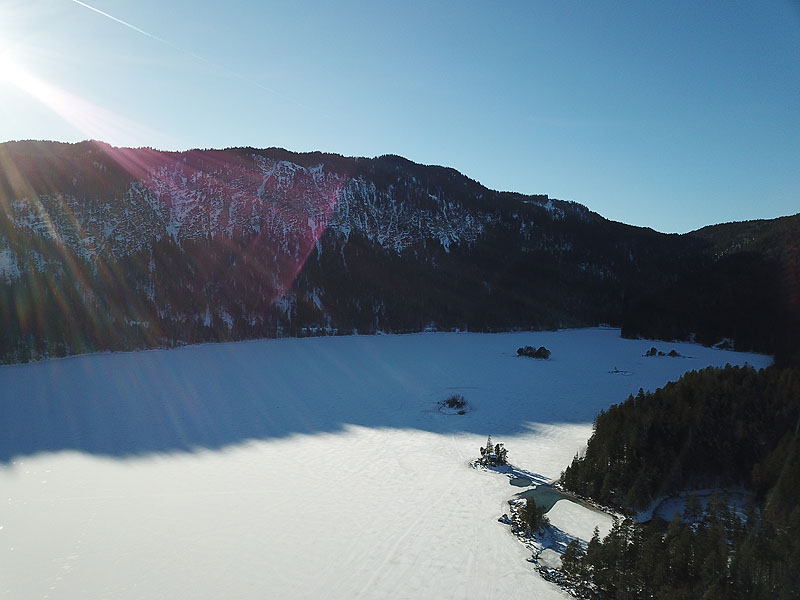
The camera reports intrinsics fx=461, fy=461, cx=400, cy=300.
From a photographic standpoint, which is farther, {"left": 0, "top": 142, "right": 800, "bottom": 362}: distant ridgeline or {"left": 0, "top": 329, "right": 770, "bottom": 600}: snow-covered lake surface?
{"left": 0, "top": 142, "right": 800, "bottom": 362}: distant ridgeline

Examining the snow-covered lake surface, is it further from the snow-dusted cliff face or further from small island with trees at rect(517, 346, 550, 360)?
the snow-dusted cliff face

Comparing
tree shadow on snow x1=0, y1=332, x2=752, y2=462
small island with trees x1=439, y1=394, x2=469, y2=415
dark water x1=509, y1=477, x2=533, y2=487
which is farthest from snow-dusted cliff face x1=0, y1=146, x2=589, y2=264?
dark water x1=509, y1=477, x2=533, y2=487

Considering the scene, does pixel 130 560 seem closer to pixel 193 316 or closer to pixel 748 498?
pixel 748 498

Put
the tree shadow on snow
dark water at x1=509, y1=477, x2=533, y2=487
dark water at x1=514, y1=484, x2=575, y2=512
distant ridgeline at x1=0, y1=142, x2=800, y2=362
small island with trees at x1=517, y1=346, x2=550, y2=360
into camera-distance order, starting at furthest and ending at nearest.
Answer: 1. distant ridgeline at x1=0, y1=142, x2=800, y2=362
2. small island with trees at x1=517, y1=346, x2=550, y2=360
3. the tree shadow on snow
4. dark water at x1=509, y1=477, x2=533, y2=487
5. dark water at x1=514, y1=484, x2=575, y2=512

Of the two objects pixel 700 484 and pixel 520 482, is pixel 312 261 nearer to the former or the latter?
pixel 520 482

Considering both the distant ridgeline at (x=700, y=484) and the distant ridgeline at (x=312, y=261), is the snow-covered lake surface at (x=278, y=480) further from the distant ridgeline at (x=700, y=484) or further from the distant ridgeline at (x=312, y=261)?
the distant ridgeline at (x=312, y=261)

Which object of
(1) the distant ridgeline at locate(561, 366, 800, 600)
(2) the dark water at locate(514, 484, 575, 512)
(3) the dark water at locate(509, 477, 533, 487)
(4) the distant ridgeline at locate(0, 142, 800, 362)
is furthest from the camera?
(4) the distant ridgeline at locate(0, 142, 800, 362)

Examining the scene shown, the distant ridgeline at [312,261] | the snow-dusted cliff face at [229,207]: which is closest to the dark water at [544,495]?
the distant ridgeline at [312,261]
